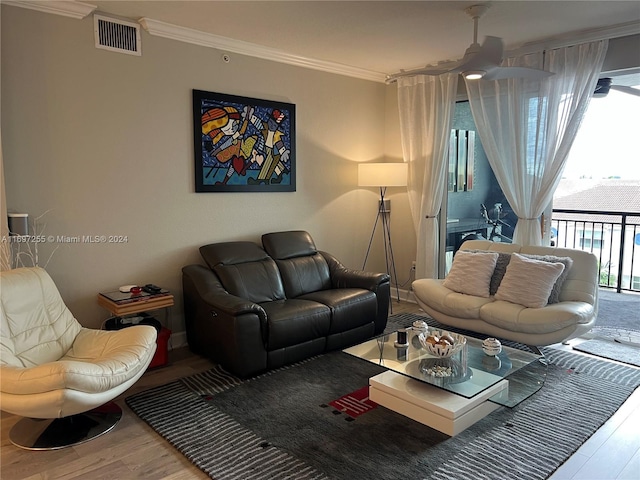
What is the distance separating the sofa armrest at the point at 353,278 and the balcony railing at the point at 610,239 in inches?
105

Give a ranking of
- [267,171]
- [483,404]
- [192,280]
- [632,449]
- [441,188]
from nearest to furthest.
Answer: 1. [632,449]
2. [483,404]
3. [192,280]
4. [267,171]
5. [441,188]

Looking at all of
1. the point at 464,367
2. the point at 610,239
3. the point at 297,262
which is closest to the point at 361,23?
the point at 297,262

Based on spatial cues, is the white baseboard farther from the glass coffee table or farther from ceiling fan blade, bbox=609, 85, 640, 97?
ceiling fan blade, bbox=609, 85, 640, 97

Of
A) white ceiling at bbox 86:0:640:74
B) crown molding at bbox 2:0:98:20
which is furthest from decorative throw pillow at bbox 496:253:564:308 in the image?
crown molding at bbox 2:0:98:20

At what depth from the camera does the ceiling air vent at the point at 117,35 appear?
3.53 metres

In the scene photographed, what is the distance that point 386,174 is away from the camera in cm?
506

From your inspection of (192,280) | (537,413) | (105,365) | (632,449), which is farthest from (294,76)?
(632,449)

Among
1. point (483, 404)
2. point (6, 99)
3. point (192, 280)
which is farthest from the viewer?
point (192, 280)

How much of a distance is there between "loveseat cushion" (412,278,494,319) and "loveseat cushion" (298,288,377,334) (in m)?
0.50

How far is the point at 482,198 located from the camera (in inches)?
204

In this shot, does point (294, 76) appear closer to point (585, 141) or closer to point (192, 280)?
point (192, 280)

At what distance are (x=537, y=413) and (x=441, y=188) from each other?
2.81 metres

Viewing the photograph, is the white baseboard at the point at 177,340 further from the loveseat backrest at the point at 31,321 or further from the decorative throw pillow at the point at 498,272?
the decorative throw pillow at the point at 498,272

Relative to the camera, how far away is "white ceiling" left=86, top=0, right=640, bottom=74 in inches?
132
